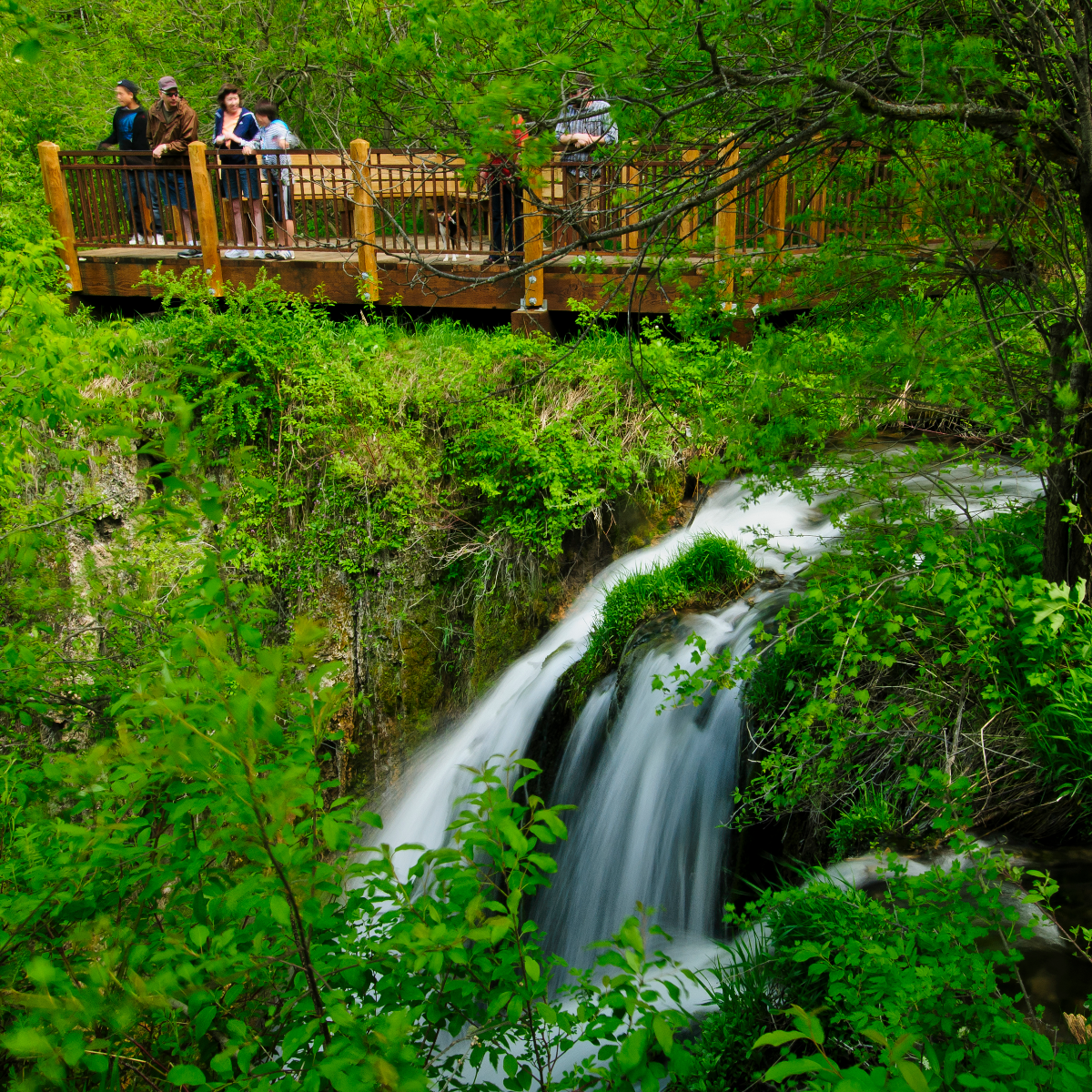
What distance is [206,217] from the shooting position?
956 centimetres

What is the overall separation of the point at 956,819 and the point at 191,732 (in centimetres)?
284

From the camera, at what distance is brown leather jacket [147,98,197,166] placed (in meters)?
9.77

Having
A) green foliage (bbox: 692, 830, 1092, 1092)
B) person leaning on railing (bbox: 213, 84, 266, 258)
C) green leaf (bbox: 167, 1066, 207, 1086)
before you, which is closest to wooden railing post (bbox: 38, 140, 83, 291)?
person leaning on railing (bbox: 213, 84, 266, 258)

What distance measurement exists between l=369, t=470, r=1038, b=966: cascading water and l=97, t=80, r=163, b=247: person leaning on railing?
24.3 feet

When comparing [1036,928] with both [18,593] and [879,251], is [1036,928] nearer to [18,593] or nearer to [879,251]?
[879,251]

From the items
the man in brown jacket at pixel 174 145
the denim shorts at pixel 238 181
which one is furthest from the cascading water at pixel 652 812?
the man in brown jacket at pixel 174 145

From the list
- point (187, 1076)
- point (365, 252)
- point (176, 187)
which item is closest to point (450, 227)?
point (365, 252)

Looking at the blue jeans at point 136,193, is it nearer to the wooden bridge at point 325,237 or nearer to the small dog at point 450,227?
the wooden bridge at point 325,237

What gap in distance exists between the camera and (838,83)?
9.89 ft

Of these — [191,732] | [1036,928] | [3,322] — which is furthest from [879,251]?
[3,322]

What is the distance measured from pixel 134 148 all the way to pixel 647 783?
9796 mm

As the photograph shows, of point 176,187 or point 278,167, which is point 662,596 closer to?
point 278,167

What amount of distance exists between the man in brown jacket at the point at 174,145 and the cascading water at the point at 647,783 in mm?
7041

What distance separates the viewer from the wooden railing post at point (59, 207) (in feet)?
32.4
